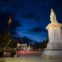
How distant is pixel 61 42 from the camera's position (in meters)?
21.3

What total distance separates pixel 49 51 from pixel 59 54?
1.15 meters

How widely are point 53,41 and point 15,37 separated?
71.4 ft

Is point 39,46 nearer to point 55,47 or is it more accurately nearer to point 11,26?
point 11,26

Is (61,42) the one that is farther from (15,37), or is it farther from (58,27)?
(15,37)

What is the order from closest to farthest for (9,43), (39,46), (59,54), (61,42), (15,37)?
1. (59,54)
2. (61,42)
3. (9,43)
4. (39,46)
5. (15,37)

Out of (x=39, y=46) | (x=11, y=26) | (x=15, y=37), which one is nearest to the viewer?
(x=39, y=46)

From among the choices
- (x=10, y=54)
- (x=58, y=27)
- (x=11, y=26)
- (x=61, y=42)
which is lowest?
(x=10, y=54)

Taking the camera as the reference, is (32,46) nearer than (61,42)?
No

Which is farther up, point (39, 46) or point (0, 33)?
point (0, 33)

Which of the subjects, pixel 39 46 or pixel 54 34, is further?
pixel 39 46

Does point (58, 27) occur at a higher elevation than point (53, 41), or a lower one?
higher

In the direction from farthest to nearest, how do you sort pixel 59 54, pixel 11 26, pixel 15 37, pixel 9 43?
1. pixel 11 26
2. pixel 15 37
3. pixel 9 43
4. pixel 59 54

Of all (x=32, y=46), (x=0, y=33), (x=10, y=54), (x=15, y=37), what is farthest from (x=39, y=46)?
(x=10, y=54)

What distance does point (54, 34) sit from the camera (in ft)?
71.2
